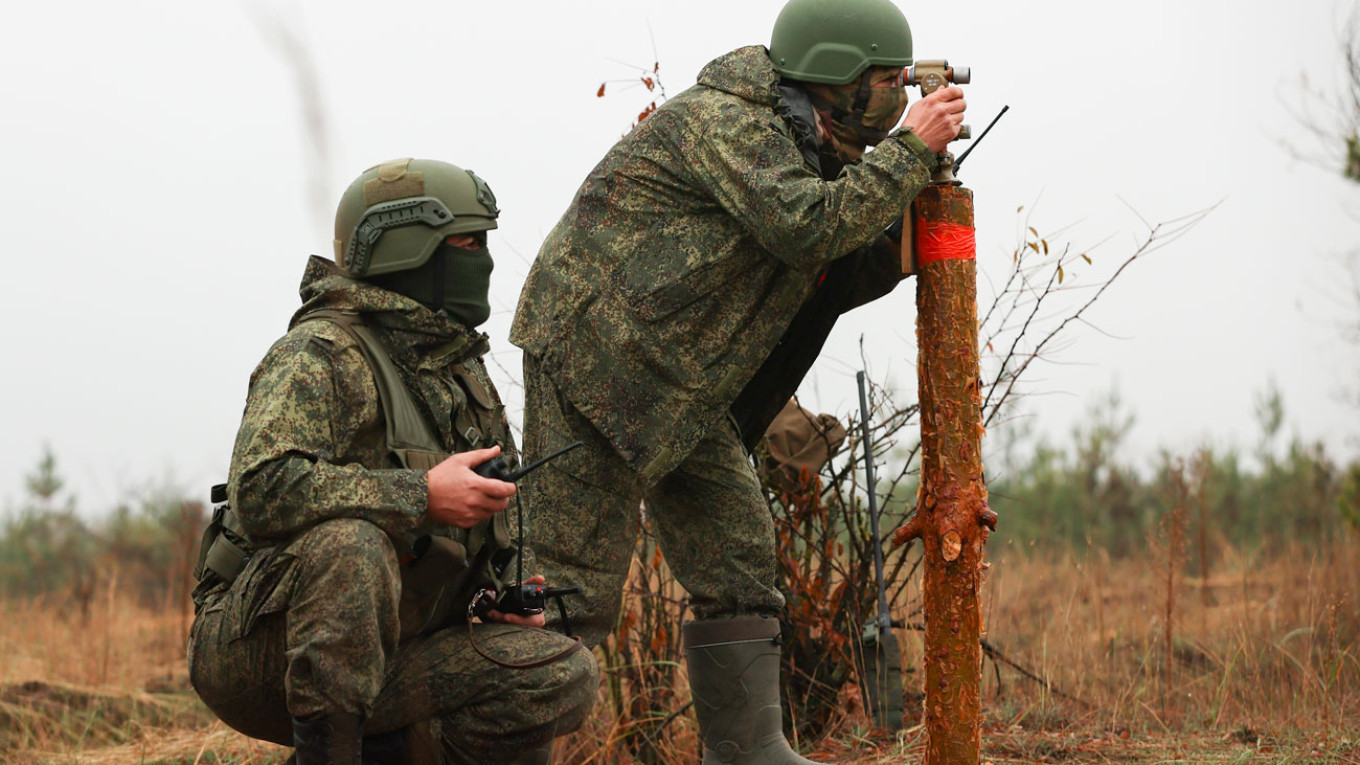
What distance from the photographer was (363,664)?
9.71 feet

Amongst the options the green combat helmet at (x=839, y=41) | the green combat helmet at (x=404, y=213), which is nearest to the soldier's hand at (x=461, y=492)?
the green combat helmet at (x=404, y=213)

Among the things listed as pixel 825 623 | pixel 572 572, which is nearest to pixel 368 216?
pixel 572 572

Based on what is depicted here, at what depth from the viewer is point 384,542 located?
3004 millimetres

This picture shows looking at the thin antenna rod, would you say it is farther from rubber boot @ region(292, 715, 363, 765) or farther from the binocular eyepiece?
rubber boot @ region(292, 715, 363, 765)

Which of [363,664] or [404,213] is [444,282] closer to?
[404,213]

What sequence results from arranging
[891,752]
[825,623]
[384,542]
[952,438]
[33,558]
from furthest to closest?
[33,558] < [825,623] < [891,752] < [952,438] < [384,542]

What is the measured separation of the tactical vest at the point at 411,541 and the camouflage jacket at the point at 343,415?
2 centimetres

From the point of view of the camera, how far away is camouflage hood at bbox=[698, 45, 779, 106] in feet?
12.7

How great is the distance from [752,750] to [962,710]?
732 millimetres

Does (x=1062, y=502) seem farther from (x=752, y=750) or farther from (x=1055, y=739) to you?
(x=752, y=750)

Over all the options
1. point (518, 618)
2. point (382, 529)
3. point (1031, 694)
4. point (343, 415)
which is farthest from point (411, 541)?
point (1031, 694)

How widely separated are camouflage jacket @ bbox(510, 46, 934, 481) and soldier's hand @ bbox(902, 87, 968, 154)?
290 millimetres

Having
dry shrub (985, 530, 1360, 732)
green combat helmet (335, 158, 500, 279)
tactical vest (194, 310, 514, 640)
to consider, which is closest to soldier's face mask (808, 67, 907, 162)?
green combat helmet (335, 158, 500, 279)

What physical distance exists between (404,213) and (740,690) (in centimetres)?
171
